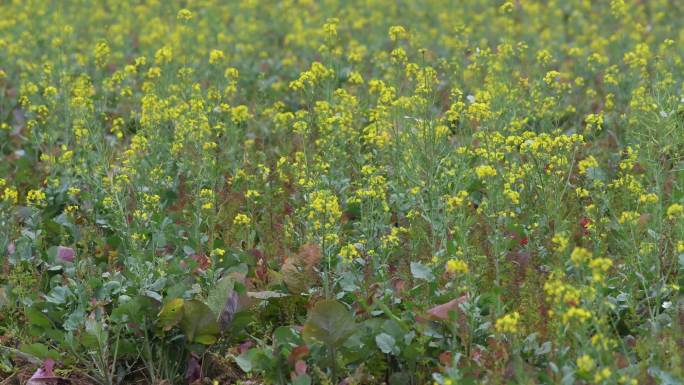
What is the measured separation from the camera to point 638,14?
9742mm

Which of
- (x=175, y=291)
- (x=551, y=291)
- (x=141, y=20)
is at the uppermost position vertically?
(x=551, y=291)

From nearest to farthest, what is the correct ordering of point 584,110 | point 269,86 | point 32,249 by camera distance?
point 32,249, point 584,110, point 269,86

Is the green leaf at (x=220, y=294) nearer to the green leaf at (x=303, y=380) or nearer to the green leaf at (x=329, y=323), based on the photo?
the green leaf at (x=329, y=323)

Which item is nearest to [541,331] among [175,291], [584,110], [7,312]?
[175,291]

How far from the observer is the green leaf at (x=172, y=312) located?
4180 mm

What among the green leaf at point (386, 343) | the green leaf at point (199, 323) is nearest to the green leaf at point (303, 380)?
the green leaf at point (386, 343)

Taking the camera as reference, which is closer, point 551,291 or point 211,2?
point 551,291

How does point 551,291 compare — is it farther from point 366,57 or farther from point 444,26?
point 444,26

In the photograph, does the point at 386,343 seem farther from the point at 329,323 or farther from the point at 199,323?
the point at 199,323

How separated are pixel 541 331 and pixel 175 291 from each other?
1485mm

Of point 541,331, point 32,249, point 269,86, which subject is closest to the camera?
point 541,331

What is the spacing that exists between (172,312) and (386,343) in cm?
88

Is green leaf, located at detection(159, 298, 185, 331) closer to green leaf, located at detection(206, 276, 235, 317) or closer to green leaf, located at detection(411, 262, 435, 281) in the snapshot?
green leaf, located at detection(206, 276, 235, 317)

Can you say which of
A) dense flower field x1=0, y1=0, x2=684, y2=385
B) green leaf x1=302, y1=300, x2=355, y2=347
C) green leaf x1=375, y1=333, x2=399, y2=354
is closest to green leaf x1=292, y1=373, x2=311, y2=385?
dense flower field x1=0, y1=0, x2=684, y2=385
